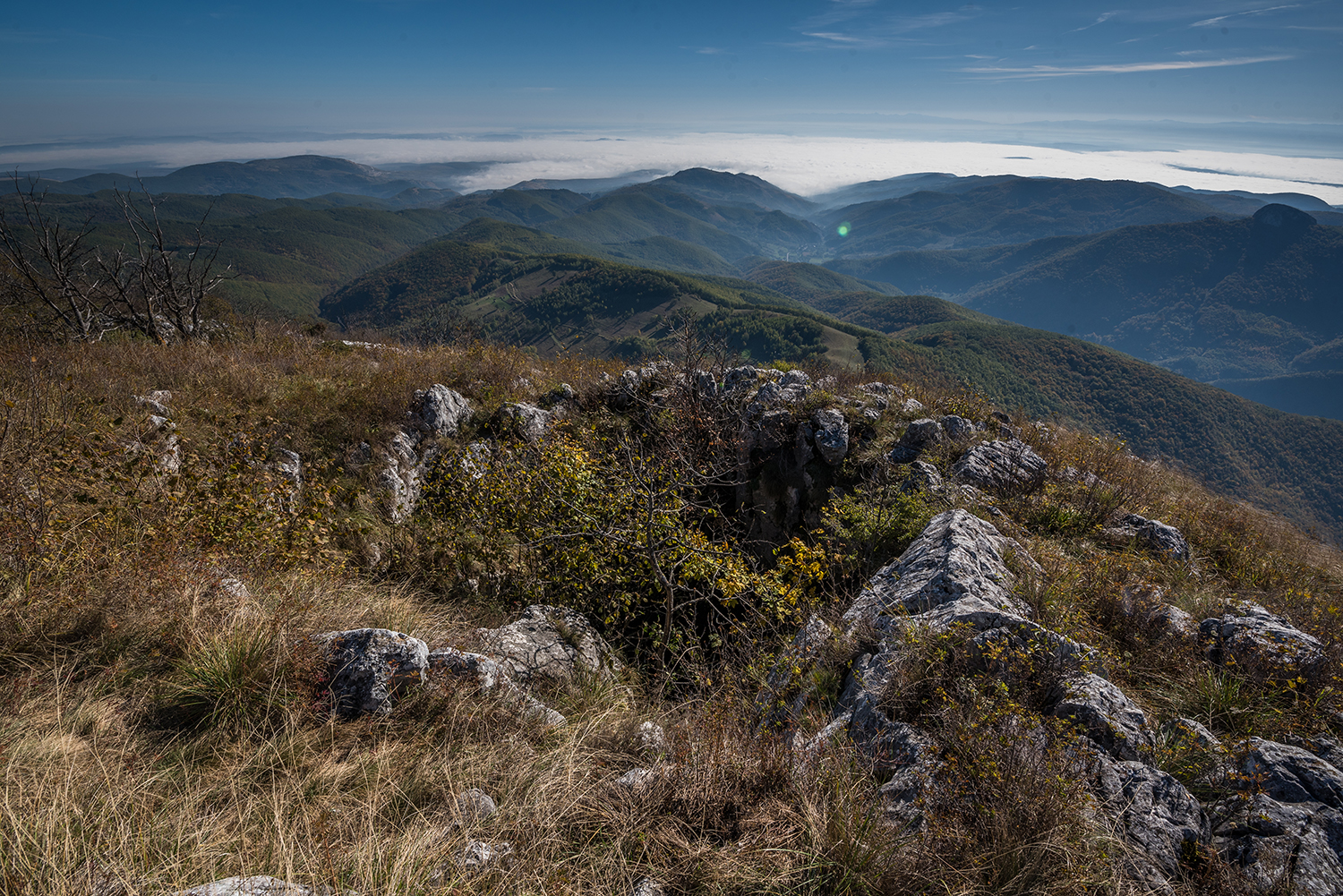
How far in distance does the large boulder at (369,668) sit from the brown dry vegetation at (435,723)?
0.15 meters

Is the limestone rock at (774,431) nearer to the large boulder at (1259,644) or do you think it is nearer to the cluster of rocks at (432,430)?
the cluster of rocks at (432,430)

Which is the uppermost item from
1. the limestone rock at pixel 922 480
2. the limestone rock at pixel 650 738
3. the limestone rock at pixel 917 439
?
the limestone rock at pixel 917 439

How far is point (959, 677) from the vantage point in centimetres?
411

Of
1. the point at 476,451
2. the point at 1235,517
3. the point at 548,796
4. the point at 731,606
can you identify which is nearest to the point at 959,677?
the point at 548,796

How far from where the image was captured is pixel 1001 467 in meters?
A: 9.30

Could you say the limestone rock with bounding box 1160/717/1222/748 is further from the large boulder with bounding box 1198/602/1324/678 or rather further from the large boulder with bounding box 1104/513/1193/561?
the large boulder with bounding box 1104/513/1193/561

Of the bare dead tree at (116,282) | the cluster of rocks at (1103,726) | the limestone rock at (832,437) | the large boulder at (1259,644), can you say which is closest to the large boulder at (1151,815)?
the cluster of rocks at (1103,726)

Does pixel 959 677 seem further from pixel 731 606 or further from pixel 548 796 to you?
pixel 731 606

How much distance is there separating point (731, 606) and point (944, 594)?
3066 mm

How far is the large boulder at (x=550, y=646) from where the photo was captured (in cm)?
520

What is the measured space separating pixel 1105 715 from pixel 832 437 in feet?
26.1

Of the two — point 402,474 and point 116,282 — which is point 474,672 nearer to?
point 402,474

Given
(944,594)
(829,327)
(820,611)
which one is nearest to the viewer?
(944,594)

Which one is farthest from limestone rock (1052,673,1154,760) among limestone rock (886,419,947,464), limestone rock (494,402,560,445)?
limestone rock (494,402,560,445)
